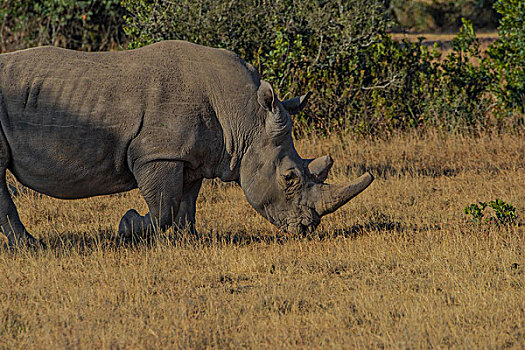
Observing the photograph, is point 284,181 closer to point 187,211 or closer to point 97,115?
point 187,211

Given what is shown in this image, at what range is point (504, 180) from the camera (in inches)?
449

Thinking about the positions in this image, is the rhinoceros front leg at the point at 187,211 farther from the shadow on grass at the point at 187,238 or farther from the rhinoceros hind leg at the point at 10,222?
the rhinoceros hind leg at the point at 10,222

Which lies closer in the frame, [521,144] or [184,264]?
[184,264]

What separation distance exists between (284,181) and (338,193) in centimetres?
57

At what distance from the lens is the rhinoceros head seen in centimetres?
806

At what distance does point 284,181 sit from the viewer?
8117mm

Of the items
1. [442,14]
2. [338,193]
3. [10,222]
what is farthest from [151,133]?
[442,14]

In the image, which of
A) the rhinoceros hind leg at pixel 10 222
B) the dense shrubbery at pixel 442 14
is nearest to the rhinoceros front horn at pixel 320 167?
the rhinoceros hind leg at pixel 10 222

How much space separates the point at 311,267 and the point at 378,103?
737cm

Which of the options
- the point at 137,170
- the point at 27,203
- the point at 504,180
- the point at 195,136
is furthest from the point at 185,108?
the point at 504,180

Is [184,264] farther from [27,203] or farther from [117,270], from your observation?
[27,203]

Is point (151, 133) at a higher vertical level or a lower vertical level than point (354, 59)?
higher

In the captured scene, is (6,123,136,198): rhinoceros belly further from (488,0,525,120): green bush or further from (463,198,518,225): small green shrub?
(488,0,525,120): green bush

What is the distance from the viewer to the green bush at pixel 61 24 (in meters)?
16.2
